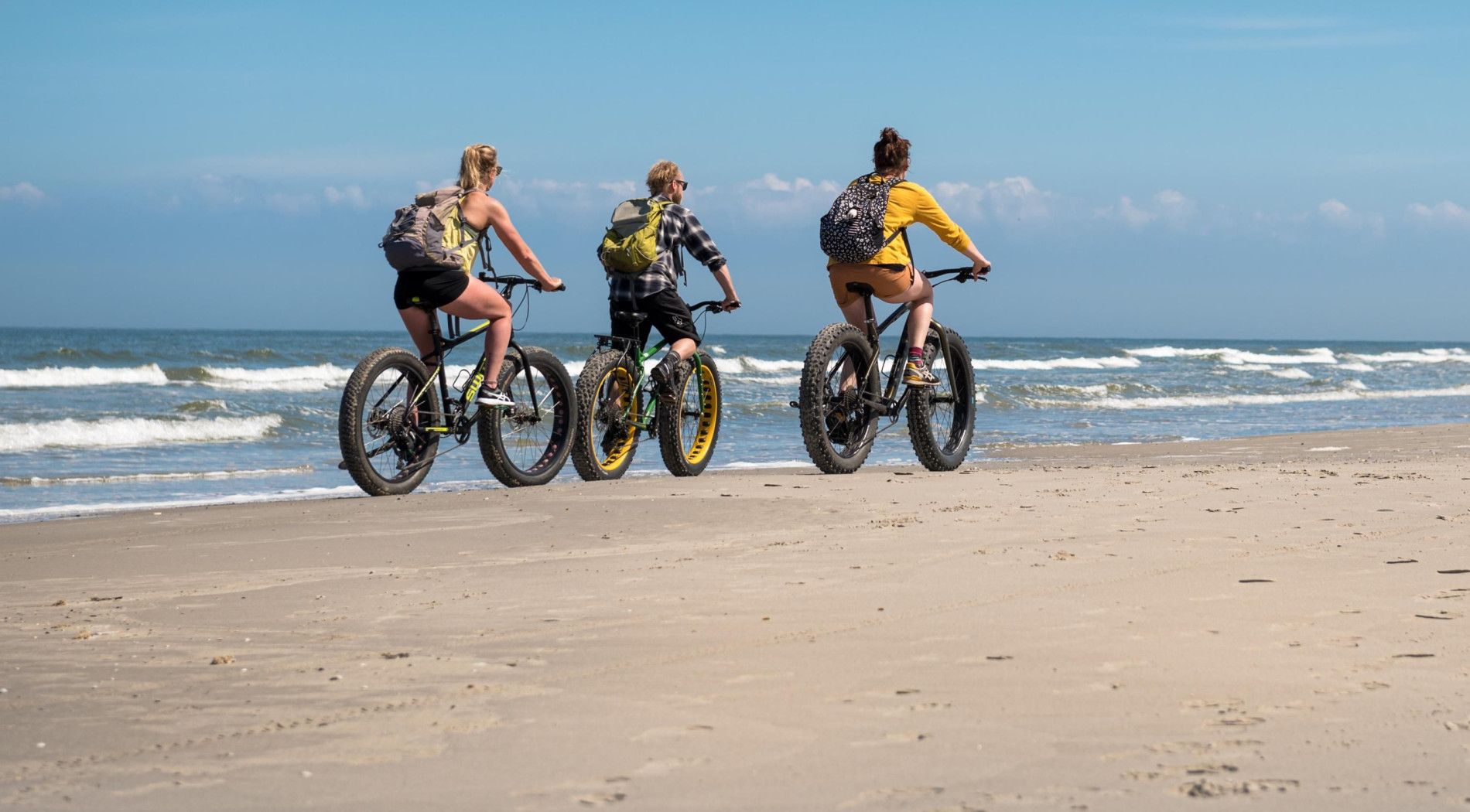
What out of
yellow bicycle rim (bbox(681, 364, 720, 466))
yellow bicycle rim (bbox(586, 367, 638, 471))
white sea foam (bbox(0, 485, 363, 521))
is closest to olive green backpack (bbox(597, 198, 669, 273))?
yellow bicycle rim (bbox(586, 367, 638, 471))

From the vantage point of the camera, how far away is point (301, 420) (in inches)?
581

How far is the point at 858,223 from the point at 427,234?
241 cm

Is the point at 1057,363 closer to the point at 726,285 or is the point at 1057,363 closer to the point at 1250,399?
the point at 1250,399

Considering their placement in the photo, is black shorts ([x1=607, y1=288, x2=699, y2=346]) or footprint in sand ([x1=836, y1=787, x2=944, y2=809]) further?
black shorts ([x1=607, y1=288, x2=699, y2=346])

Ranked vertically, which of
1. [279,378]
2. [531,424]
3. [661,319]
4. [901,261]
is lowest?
[279,378]

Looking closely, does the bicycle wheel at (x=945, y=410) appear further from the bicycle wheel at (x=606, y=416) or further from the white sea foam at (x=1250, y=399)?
the white sea foam at (x=1250, y=399)

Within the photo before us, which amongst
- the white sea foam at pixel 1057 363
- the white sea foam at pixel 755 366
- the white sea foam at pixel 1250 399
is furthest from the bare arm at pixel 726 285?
the white sea foam at pixel 1057 363

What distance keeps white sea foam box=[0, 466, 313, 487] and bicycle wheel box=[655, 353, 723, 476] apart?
3397 millimetres

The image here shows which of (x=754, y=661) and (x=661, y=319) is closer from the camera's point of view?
(x=754, y=661)

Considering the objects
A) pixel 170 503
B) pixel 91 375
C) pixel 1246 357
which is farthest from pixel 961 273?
pixel 1246 357

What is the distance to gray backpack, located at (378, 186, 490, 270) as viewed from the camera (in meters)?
7.12

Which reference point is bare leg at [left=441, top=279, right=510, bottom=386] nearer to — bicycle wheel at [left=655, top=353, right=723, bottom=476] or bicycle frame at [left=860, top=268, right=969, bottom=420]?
bicycle wheel at [left=655, top=353, right=723, bottom=476]

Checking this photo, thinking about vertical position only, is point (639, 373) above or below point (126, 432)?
above

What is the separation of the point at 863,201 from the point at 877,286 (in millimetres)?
491
